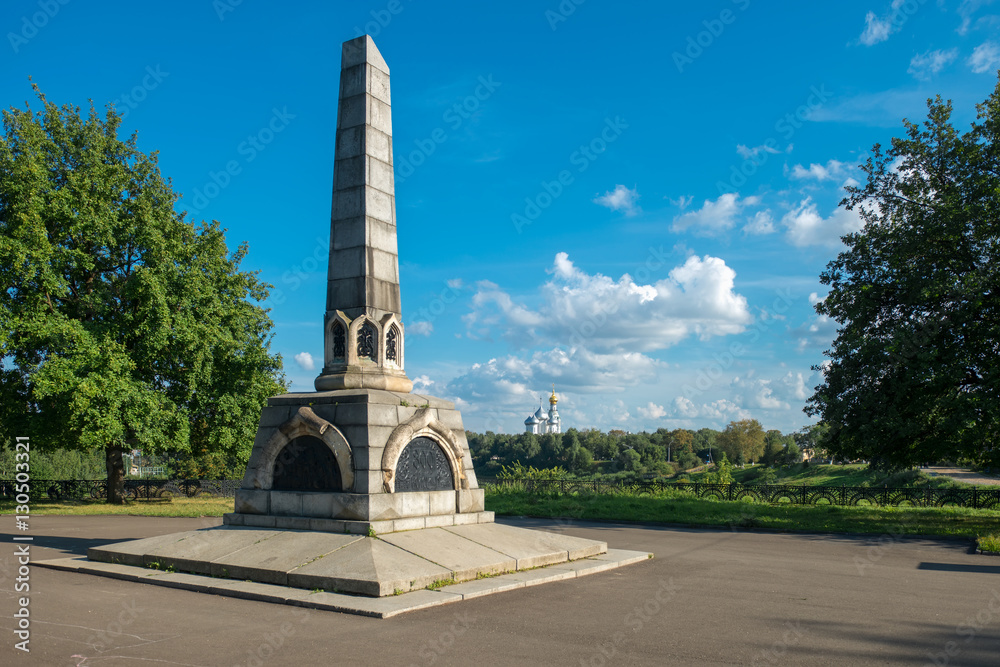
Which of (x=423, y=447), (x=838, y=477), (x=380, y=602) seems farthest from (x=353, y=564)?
(x=838, y=477)

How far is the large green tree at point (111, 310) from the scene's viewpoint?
21984 millimetres

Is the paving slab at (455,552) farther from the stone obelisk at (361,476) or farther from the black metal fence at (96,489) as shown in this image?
the black metal fence at (96,489)

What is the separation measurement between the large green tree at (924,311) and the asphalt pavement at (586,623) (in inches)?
325

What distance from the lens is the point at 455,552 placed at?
30.4 feet

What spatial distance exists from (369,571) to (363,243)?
17.9ft

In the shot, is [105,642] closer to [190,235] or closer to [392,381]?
[392,381]

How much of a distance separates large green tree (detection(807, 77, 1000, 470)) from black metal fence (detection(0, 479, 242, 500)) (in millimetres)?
22766

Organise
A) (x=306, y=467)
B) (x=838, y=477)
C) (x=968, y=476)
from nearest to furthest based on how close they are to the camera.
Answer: (x=306, y=467), (x=838, y=477), (x=968, y=476)

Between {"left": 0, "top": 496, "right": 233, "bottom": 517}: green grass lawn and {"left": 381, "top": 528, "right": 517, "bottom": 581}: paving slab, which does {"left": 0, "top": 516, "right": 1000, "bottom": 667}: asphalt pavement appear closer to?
{"left": 381, "top": 528, "right": 517, "bottom": 581}: paving slab

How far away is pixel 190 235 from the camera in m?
26.4

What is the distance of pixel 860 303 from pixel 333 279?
15.2 metres

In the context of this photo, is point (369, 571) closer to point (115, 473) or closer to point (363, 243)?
point (363, 243)

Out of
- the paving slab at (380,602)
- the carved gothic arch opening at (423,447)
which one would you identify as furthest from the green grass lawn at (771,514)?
the paving slab at (380,602)

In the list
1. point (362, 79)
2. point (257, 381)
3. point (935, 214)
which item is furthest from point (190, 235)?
point (935, 214)
